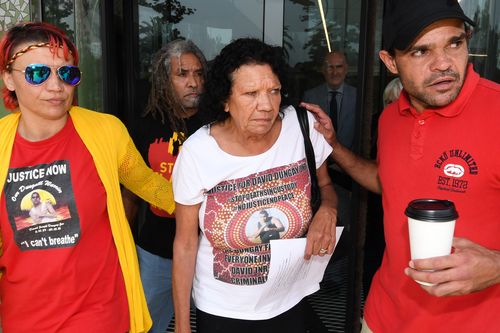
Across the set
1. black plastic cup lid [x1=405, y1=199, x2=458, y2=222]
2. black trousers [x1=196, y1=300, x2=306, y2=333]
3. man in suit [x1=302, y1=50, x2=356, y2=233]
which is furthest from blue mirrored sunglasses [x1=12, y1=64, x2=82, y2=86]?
man in suit [x1=302, y1=50, x2=356, y2=233]

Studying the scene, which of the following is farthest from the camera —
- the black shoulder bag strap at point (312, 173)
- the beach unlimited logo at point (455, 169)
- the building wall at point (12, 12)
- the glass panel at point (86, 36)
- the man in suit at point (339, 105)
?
the glass panel at point (86, 36)

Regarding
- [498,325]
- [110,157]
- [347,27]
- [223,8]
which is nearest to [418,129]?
[498,325]

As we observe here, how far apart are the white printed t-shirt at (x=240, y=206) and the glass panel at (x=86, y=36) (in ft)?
6.57

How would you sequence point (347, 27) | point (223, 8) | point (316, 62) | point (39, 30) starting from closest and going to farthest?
point (39, 30) → point (347, 27) → point (316, 62) → point (223, 8)

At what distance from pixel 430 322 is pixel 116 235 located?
106 cm

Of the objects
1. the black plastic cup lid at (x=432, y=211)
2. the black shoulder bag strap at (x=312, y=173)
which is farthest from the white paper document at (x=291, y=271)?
the black plastic cup lid at (x=432, y=211)

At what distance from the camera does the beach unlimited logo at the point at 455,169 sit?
1.40 m

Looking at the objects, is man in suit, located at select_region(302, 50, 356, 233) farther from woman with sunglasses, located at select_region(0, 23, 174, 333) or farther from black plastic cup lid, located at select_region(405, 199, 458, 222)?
black plastic cup lid, located at select_region(405, 199, 458, 222)

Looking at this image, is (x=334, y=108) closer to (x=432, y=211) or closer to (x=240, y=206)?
(x=240, y=206)

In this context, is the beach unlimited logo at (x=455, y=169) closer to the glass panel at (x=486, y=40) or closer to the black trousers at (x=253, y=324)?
the black trousers at (x=253, y=324)

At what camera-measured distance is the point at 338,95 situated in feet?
10.7

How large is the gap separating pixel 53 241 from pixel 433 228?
116 centimetres

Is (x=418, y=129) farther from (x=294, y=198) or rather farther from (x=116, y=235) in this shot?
(x=116, y=235)

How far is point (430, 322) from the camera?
152cm
